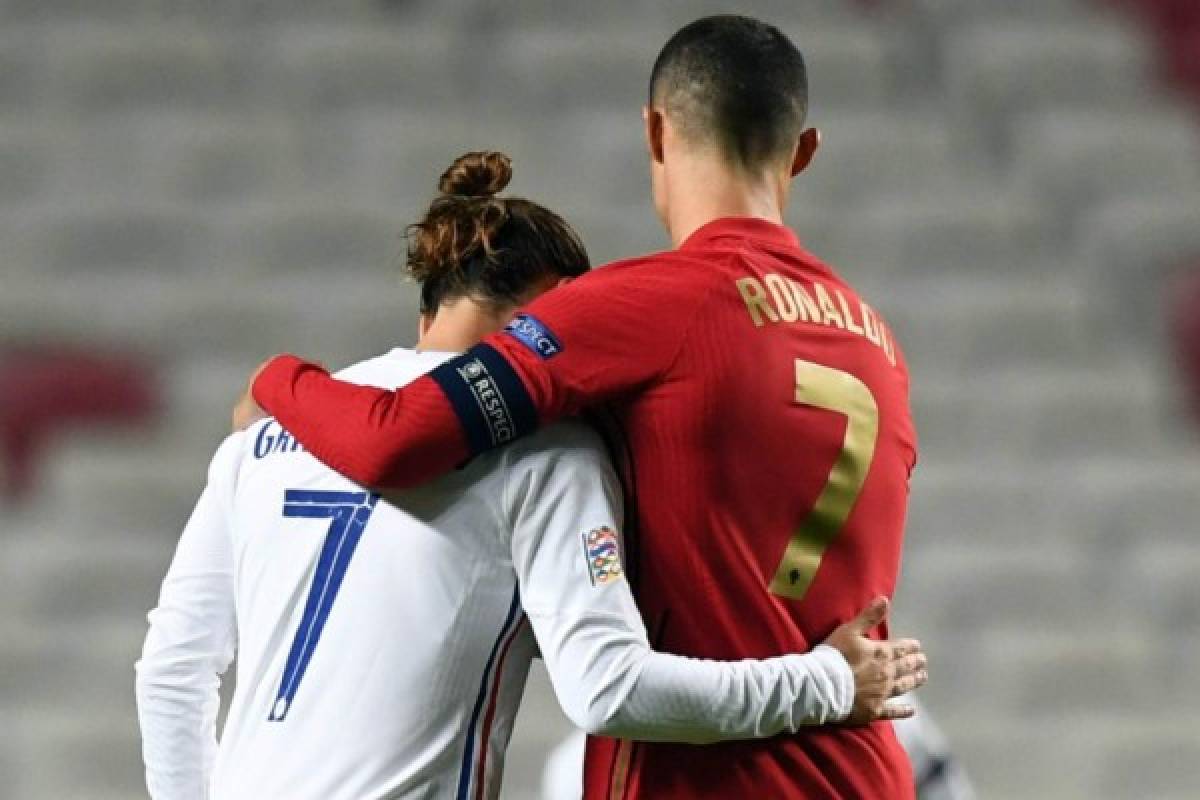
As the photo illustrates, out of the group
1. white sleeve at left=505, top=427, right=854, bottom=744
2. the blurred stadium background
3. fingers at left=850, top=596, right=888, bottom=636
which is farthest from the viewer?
the blurred stadium background

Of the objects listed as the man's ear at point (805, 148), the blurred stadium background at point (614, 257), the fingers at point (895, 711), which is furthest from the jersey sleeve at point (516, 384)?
the blurred stadium background at point (614, 257)

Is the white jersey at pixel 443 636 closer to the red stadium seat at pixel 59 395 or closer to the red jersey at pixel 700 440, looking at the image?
the red jersey at pixel 700 440

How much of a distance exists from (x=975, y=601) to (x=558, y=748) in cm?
81

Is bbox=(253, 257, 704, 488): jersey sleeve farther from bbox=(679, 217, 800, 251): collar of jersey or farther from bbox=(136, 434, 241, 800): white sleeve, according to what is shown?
A: bbox=(136, 434, 241, 800): white sleeve

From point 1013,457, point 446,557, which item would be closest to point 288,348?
point 1013,457

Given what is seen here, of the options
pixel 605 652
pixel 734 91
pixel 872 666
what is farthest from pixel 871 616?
pixel 734 91

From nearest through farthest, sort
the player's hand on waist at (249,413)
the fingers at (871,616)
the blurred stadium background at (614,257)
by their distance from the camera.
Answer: the fingers at (871,616)
the player's hand on waist at (249,413)
the blurred stadium background at (614,257)

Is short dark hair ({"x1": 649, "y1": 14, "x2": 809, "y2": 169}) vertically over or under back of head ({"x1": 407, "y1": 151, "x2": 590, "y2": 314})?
over

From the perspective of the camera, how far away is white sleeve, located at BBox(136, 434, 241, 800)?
5.54 feet

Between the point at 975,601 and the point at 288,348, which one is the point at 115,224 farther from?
the point at 975,601

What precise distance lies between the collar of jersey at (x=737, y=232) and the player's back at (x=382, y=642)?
0.90 ft

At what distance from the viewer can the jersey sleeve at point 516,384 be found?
1.47m

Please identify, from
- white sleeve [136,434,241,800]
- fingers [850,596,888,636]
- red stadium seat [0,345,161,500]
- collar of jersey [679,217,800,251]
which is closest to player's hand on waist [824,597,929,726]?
fingers [850,596,888,636]

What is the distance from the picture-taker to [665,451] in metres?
1.53
